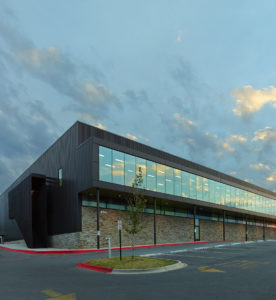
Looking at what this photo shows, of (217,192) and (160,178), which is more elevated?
(160,178)

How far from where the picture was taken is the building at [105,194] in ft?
98.7

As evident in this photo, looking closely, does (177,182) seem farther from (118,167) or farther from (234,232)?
(234,232)

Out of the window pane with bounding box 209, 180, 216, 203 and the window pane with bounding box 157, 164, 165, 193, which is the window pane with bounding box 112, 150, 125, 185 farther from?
the window pane with bounding box 209, 180, 216, 203

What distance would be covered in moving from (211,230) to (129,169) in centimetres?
2372

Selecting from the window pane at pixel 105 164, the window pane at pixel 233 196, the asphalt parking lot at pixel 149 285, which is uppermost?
the window pane at pixel 105 164

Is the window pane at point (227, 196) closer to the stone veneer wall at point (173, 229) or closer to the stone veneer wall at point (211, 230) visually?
the stone veneer wall at point (211, 230)

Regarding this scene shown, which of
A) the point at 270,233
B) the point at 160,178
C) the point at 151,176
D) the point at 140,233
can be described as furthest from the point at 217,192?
the point at 270,233

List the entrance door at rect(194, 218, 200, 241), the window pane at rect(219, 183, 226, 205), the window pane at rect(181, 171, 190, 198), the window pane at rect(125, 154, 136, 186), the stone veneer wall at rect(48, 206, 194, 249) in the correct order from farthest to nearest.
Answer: the window pane at rect(219, 183, 226, 205) < the entrance door at rect(194, 218, 200, 241) < the window pane at rect(181, 171, 190, 198) < the window pane at rect(125, 154, 136, 186) < the stone veneer wall at rect(48, 206, 194, 249)

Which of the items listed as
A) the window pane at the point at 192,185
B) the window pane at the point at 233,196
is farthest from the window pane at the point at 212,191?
the window pane at the point at 233,196

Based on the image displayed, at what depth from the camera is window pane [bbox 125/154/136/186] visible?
31.8 metres

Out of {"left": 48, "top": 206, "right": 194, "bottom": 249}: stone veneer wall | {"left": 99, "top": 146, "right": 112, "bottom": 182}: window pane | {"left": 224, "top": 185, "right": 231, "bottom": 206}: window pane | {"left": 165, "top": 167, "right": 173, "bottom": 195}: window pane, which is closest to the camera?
{"left": 99, "top": 146, "right": 112, "bottom": 182}: window pane

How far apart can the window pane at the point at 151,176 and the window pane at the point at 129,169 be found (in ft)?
8.86

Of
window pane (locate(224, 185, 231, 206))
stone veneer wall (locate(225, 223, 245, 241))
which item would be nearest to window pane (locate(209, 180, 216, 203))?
window pane (locate(224, 185, 231, 206))

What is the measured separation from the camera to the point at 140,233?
35000 millimetres
